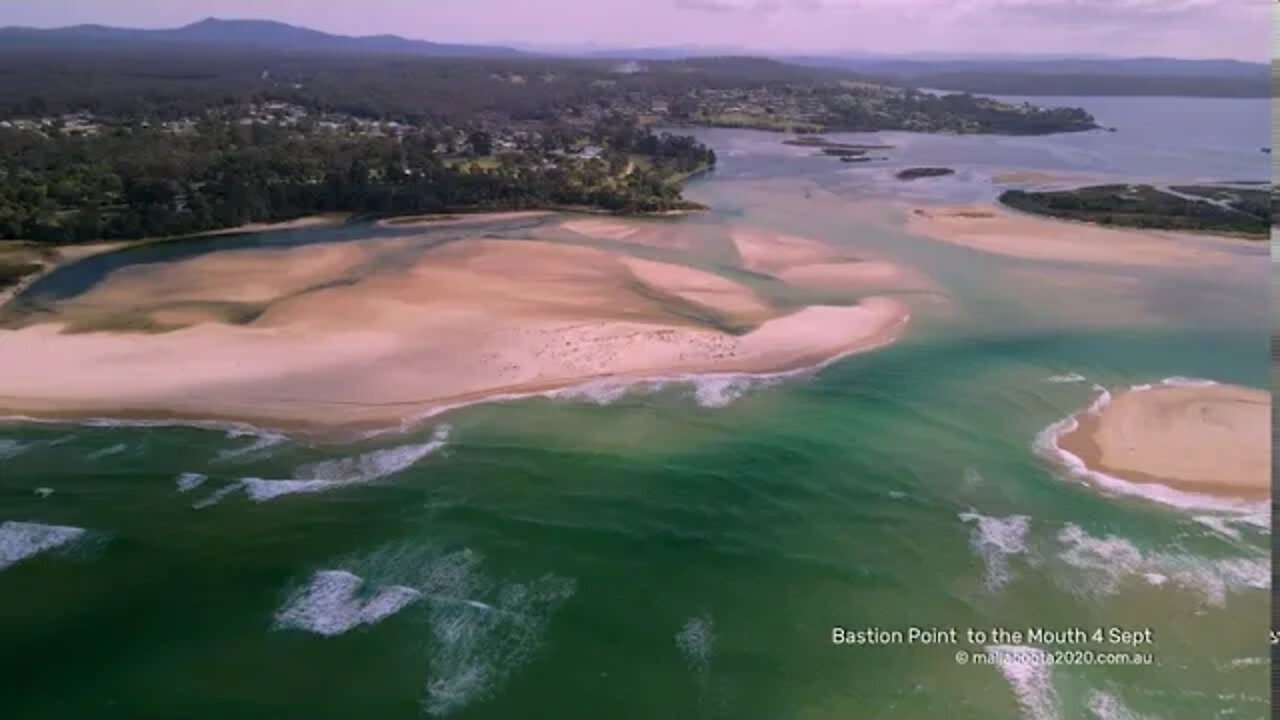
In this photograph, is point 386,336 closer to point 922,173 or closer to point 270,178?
point 270,178

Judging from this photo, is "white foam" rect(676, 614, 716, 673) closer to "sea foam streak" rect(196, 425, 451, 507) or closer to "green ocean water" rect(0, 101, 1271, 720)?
"green ocean water" rect(0, 101, 1271, 720)

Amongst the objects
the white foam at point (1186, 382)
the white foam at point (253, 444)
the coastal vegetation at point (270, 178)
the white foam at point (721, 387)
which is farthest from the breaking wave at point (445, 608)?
the coastal vegetation at point (270, 178)

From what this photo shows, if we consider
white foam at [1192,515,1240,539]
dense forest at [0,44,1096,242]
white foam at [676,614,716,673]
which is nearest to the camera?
white foam at [676,614,716,673]

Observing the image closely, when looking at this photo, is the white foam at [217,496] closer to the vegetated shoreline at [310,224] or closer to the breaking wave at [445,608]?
the breaking wave at [445,608]

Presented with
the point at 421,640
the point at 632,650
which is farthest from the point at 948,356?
the point at 421,640

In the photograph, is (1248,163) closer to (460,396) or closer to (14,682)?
(460,396)

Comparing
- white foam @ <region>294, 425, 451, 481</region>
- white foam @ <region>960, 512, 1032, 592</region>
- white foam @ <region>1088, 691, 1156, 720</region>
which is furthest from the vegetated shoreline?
white foam @ <region>1088, 691, 1156, 720</region>
